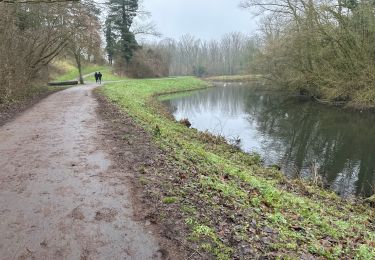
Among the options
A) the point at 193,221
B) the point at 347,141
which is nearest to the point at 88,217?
the point at 193,221

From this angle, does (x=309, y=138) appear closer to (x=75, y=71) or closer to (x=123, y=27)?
Result: (x=123, y=27)

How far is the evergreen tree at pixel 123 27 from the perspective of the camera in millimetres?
57125

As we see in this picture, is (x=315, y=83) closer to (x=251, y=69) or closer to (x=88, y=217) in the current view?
(x=251, y=69)

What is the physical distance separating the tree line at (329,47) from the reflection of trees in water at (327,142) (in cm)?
193

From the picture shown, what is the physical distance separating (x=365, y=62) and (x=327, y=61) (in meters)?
4.56

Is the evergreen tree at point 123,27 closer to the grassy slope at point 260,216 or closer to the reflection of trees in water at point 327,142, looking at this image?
the reflection of trees in water at point 327,142

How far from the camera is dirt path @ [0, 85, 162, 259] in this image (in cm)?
494

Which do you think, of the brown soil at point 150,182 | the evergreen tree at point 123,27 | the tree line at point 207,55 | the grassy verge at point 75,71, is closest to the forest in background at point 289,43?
the brown soil at point 150,182

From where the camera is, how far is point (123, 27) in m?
57.0

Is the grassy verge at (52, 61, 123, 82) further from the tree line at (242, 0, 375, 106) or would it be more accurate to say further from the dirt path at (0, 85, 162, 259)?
the dirt path at (0, 85, 162, 259)

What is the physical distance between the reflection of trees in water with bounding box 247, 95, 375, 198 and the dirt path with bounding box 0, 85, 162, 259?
7415 millimetres

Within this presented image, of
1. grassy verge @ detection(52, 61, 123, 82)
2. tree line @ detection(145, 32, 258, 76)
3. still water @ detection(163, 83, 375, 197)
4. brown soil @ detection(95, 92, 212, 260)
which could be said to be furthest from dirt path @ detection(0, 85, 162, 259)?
tree line @ detection(145, 32, 258, 76)

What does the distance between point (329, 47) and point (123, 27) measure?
35.6 metres

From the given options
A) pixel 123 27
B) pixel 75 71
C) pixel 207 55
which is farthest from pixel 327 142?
pixel 207 55
